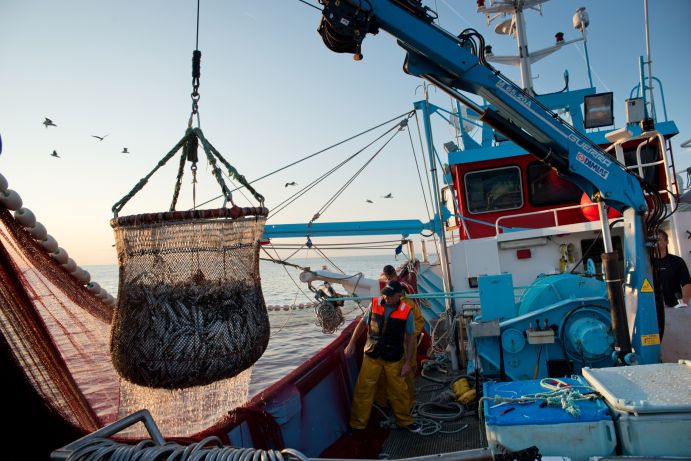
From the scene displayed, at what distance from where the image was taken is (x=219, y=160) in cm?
254

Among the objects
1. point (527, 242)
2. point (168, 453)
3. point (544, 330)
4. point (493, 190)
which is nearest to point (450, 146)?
point (493, 190)

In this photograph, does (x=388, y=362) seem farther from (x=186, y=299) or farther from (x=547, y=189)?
(x=547, y=189)

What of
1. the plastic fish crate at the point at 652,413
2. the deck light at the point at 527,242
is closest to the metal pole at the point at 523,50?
the deck light at the point at 527,242

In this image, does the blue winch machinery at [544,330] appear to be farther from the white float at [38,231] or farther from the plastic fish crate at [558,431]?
the white float at [38,231]

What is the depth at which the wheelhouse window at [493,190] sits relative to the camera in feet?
28.0

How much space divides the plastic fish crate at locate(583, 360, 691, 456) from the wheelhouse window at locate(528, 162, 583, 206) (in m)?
6.18

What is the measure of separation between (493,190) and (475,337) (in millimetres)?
4323

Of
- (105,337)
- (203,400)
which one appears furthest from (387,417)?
(105,337)

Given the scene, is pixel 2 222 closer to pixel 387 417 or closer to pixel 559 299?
pixel 387 417

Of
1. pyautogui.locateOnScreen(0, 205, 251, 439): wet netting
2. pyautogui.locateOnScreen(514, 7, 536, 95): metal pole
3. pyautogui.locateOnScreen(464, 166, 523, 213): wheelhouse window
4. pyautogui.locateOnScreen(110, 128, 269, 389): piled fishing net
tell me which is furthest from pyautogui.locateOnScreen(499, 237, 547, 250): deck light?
pyautogui.locateOnScreen(110, 128, 269, 389): piled fishing net

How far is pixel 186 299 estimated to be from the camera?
2.23 m

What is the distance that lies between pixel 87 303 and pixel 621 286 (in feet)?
15.7

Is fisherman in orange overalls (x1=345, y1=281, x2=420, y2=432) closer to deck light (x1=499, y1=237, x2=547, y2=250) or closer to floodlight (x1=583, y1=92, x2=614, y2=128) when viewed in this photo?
deck light (x1=499, y1=237, x2=547, y2=250)

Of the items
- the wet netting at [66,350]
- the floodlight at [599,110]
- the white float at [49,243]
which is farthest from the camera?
the floodlight at [599,110]
